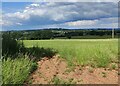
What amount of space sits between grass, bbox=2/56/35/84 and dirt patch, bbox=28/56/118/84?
0.86ft

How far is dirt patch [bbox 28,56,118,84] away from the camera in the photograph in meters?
9.42

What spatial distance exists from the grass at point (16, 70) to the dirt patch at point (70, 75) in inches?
10.4

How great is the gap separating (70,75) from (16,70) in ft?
5.67

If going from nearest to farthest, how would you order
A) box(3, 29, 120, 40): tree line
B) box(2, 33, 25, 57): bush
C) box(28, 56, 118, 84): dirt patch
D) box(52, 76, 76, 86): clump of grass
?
1. box(52, 76, 76, 86): clump of grass
2. box(28, 56, 118, 84): dirt patch
3. box(2, 33, 25, 57): bush
4. box(3, 29, 120, 40): tree line

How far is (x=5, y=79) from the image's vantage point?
8211mm

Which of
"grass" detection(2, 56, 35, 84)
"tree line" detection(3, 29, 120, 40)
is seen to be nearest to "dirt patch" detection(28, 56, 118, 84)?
"grass" detection(2, 56, 35, 84)

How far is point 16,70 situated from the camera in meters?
9.11

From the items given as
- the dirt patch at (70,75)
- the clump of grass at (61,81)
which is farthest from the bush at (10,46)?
the clump of grass at (61,81)

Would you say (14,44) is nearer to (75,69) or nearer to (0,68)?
(75,69)


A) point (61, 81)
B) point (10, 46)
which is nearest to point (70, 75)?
point (61, 81)

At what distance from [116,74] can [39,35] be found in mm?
5391

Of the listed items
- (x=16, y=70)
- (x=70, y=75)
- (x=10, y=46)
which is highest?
(x=10, y=46)

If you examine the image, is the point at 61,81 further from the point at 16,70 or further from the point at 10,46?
the point at 10,46

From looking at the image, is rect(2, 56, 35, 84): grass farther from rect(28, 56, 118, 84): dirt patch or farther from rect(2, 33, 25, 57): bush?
rect(2, 33, 25, 57): bush
